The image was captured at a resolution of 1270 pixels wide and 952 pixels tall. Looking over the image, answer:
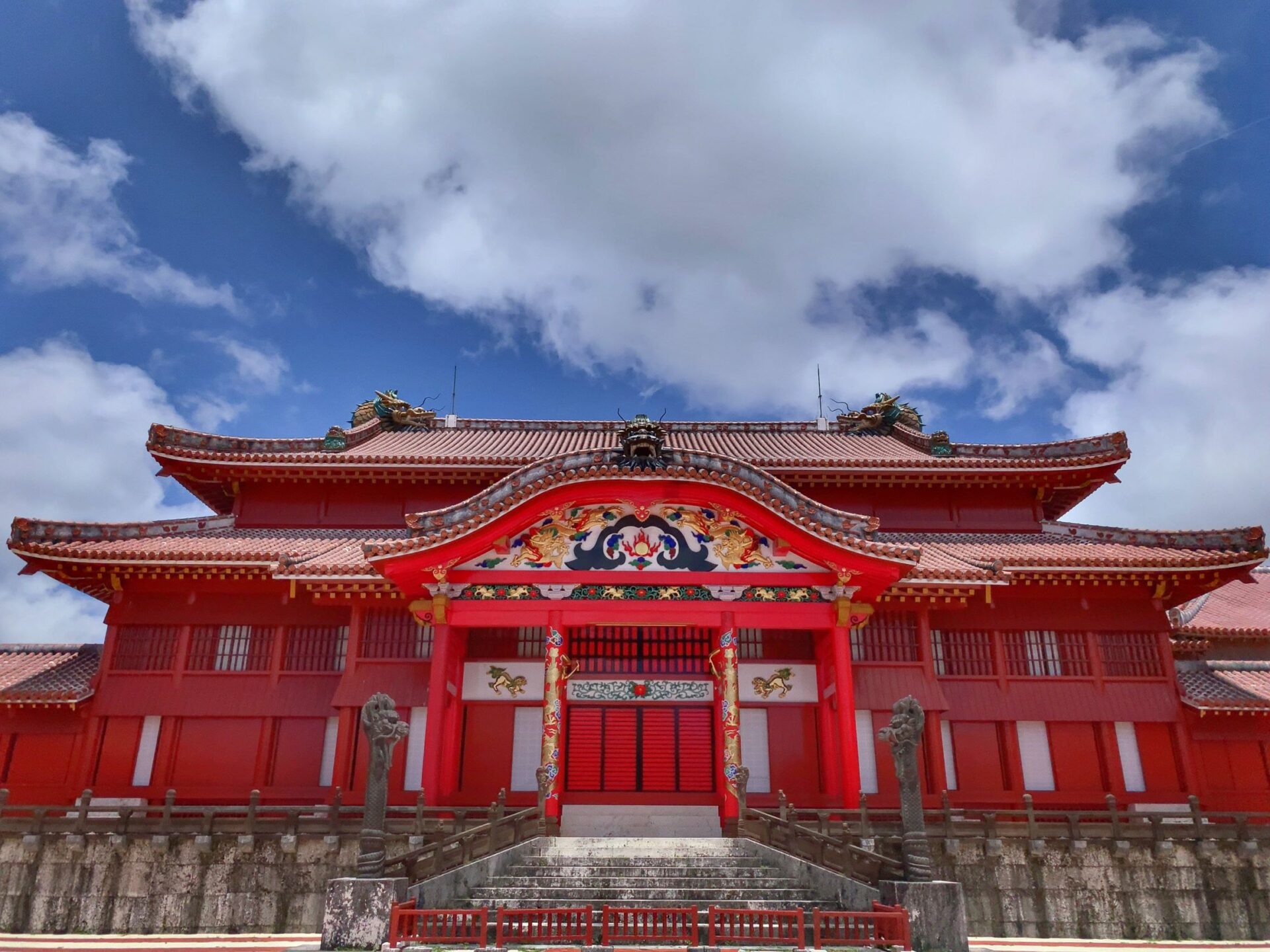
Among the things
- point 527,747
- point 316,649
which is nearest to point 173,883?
point 316,649

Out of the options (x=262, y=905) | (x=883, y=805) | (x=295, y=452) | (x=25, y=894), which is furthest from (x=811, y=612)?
(x=25, y=894)

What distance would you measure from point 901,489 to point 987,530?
2.43 metres

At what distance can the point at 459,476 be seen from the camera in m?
20.7

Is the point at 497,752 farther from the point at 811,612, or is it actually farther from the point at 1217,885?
the point at 1217,885

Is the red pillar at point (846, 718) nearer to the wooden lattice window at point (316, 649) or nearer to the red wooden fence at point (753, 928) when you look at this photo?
the red wooden fence at point (753, 928)

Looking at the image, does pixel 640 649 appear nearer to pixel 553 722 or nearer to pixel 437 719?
pixel 553 722

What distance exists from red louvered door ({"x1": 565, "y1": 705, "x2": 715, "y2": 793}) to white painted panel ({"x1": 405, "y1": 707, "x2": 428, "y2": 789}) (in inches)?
120

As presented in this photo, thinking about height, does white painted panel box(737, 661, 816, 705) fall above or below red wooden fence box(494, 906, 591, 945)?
above

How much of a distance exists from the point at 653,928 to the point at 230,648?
12.2 m

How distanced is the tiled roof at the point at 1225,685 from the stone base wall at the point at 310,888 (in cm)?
391

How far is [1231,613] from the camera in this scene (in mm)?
25938

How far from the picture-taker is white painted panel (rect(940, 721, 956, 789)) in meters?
17.3

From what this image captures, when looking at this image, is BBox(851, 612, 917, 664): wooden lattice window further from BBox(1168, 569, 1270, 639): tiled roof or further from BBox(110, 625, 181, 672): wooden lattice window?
BBox(110, 625, 181, 672): wooden lattice window

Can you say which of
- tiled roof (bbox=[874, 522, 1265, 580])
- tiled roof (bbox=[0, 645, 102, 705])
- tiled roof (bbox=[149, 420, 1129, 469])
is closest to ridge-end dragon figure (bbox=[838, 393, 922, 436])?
tiled roof (bbox=[149, 420, 1129, 469])
